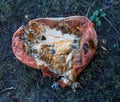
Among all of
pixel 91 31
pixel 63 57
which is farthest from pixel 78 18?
pixel 63 57

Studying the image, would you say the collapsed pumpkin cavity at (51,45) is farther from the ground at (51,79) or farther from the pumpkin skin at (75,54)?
the ground at (51,79)

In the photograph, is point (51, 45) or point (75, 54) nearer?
point (75, 54)

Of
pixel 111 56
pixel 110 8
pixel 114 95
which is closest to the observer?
pixel 114 95

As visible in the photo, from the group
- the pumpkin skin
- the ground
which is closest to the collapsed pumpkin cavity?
the pumpkin skin

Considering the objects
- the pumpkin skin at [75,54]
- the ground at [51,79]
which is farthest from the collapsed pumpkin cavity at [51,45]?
the ground at [51,79]

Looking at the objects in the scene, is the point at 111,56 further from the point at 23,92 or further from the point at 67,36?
the point at 23,92
